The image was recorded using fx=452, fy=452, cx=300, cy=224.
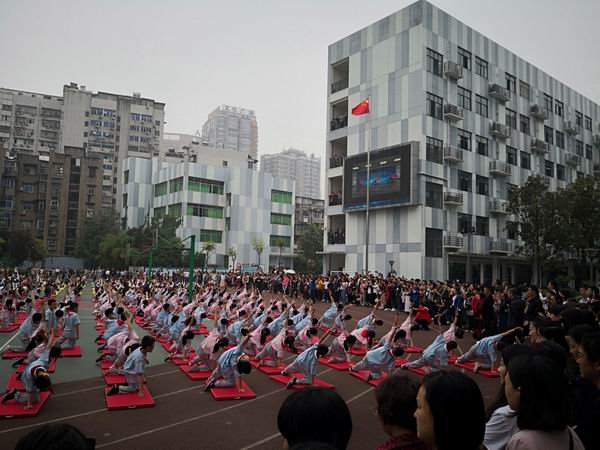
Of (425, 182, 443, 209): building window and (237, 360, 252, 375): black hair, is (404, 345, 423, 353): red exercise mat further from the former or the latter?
(425, 182, 443, 209): building window

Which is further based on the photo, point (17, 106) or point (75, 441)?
point (17, 106)

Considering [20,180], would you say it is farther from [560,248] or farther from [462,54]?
[560,248]

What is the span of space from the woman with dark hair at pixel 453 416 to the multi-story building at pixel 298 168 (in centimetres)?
11988

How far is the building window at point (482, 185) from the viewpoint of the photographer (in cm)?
3584

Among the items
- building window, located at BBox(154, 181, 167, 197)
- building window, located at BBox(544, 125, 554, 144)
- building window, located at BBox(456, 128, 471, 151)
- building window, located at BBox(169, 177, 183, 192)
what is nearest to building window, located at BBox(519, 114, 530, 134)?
building window, located at BBox(544, 125, 554, 144)

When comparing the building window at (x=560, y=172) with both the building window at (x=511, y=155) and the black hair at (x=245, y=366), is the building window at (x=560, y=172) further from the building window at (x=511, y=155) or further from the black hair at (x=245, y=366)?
the black hair at (x=245, y=366)

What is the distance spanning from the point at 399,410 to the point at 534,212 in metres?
31.1

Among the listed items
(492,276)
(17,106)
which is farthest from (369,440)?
(17,106)

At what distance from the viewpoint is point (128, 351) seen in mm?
8617

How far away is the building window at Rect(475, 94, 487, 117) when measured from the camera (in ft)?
119

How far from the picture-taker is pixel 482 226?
1409 inches

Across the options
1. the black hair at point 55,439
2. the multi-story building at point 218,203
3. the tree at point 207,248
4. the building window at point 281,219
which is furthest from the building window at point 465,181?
the black hair at point 55,439

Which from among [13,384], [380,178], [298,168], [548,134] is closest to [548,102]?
[548,134]

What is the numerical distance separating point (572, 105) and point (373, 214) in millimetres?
27892
